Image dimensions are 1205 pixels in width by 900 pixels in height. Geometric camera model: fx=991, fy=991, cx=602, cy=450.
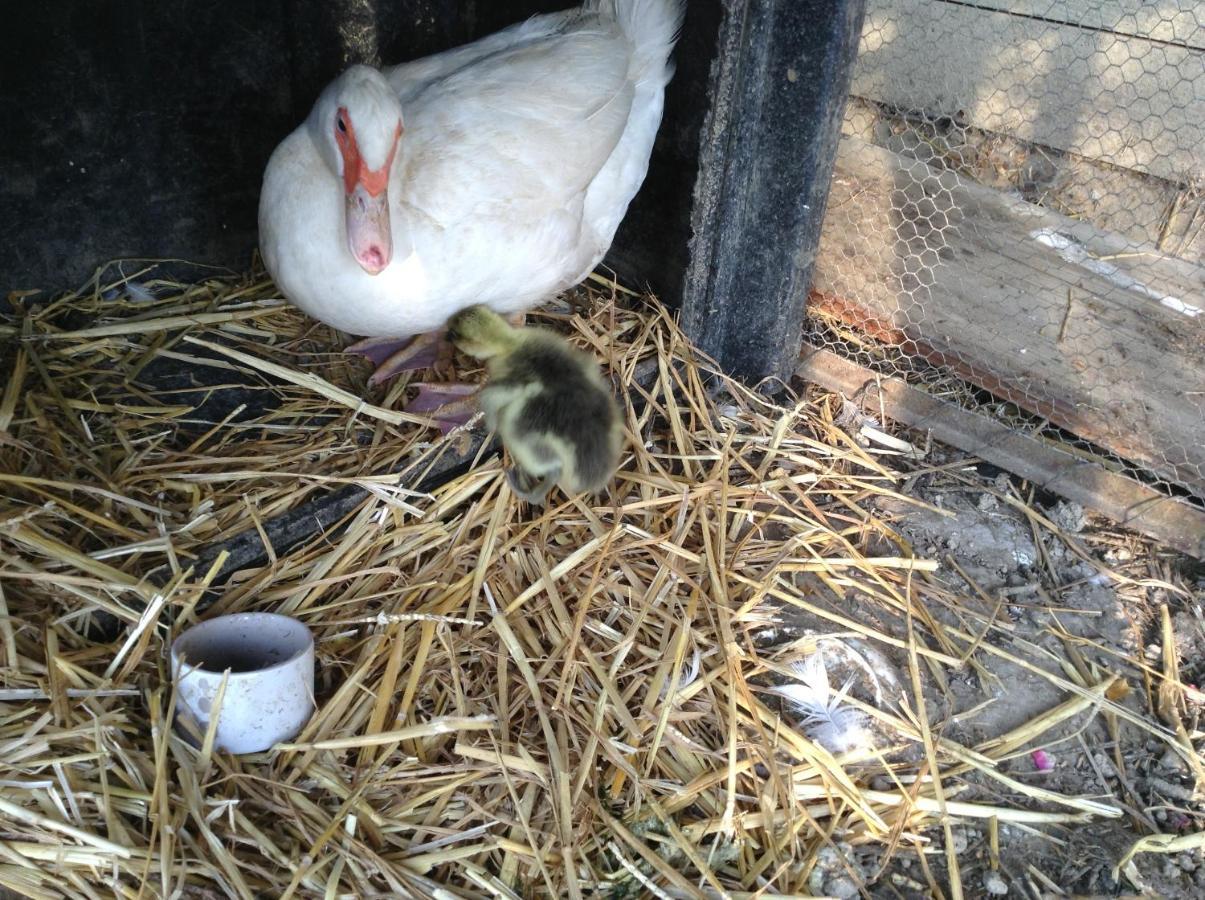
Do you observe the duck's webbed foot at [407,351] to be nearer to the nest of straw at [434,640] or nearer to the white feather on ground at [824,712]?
the nest of straw at [434,640]

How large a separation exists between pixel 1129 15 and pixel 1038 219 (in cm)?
53

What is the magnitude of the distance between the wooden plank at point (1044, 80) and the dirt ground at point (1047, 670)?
93 cm

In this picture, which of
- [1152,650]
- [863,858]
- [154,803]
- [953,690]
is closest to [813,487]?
[953,690]

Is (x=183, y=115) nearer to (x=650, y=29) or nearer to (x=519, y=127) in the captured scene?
(x=519, y=127)

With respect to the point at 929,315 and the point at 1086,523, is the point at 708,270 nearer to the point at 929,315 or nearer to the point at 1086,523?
the point at 929,315

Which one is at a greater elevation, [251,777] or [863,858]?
[251,777]

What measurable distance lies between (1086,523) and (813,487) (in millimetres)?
752

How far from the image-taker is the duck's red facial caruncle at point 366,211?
2047mm

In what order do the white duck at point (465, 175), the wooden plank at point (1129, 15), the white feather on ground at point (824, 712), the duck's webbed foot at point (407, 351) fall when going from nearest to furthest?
the white feather on ground at point (824, 712) < the white duck at point (465, 175) < the wooden plank at point (1129, 15) < the duck's webbed foot at point (407, 351)

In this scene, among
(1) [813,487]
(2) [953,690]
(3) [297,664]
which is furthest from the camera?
(1) [813,487]

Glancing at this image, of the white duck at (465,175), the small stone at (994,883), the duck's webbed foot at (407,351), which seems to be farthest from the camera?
the duck's webbed foot at (407,351)

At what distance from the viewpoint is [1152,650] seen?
230 centimetres

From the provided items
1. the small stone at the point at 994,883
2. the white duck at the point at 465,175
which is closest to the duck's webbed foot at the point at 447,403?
the white duck at the point at 465,175

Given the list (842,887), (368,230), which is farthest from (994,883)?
(368,230)
